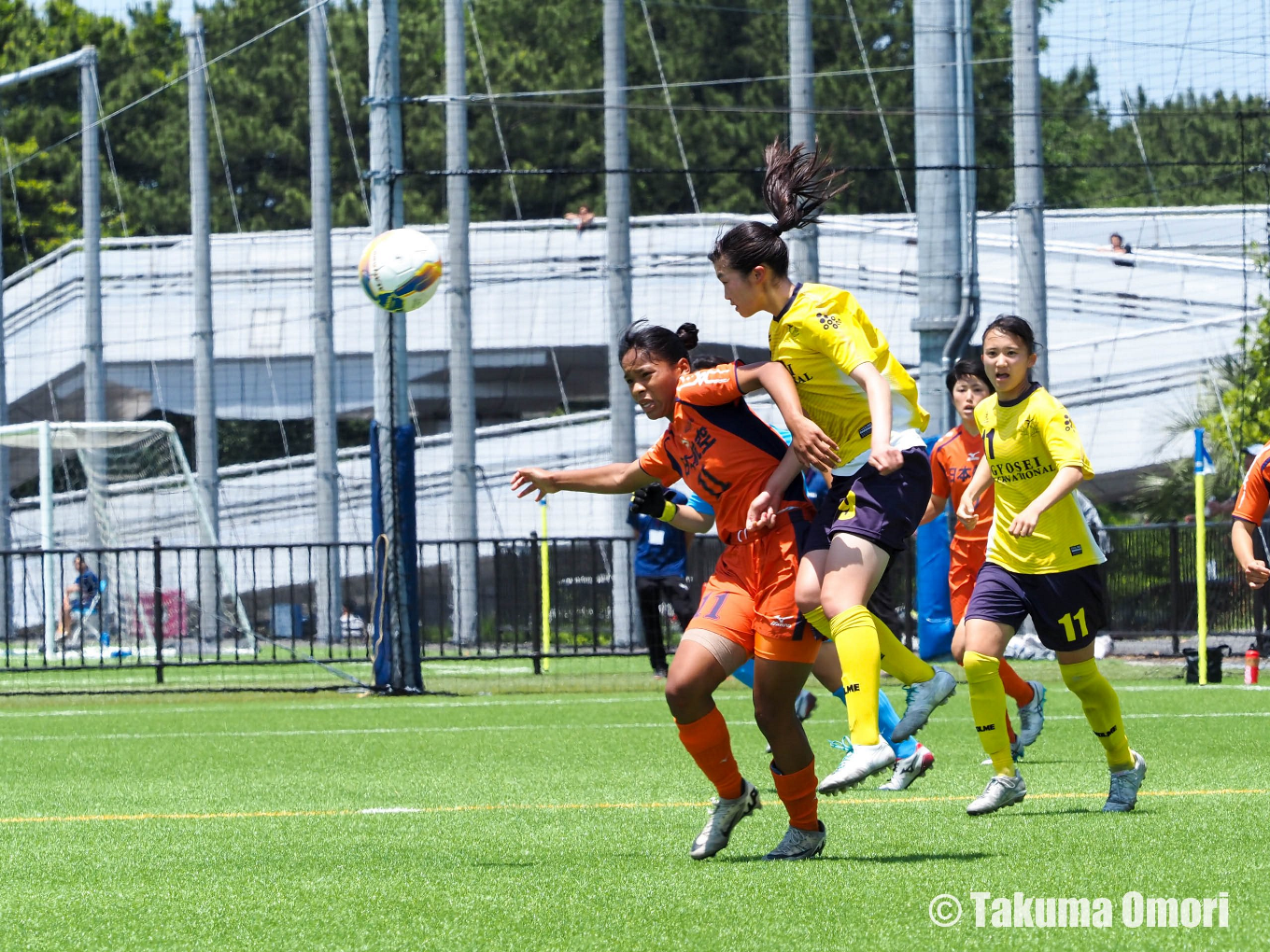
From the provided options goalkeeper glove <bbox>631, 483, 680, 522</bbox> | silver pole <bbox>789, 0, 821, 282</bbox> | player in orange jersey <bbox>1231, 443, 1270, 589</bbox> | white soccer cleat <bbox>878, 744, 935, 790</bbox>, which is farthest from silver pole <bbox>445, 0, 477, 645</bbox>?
goalkeeper glove <bbox>631, 483, 680, 522</bbox>

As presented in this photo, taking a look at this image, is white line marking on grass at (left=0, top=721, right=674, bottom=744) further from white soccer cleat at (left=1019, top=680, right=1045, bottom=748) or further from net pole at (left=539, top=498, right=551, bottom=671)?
net pole at (left=539, top=498, right=551, bottom=671)

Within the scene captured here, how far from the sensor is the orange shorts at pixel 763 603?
570cm

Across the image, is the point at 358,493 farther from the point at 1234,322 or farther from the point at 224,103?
the point at 224,103

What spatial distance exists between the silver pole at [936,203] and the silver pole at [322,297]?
40.2ft

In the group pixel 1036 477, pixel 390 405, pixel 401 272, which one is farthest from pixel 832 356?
pixel 390 405

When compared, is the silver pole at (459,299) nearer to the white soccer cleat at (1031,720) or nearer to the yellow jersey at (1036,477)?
the white soccer cleat at (1031,720)

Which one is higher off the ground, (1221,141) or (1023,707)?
(1221,141)

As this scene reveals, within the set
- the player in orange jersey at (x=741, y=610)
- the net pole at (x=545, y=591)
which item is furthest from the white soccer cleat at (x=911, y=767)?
the net pole at (x=545, y=591)

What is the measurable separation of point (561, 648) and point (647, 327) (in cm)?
1183

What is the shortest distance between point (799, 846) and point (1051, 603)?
5.40ft

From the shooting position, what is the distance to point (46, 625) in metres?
17.1

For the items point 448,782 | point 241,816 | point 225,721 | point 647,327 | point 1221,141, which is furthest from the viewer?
point 1221,141

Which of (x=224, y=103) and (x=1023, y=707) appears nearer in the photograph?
(x=1023, y=707)

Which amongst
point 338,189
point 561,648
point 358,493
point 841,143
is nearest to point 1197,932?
point 561,648
